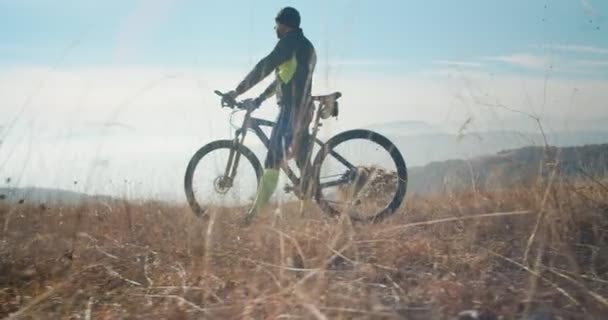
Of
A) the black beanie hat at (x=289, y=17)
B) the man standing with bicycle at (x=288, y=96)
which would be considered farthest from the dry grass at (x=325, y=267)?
the black beanie hat at (x=289, y=17)

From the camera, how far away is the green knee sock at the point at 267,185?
19.3 ft

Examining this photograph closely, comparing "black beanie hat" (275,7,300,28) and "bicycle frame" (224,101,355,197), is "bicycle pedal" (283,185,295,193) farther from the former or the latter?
"black beanie hat" (275,7,300,28)

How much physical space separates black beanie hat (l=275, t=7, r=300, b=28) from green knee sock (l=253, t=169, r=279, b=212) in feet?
4.11

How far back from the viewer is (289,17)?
6.04 metres

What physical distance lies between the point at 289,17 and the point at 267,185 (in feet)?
4.70

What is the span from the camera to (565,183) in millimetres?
5148

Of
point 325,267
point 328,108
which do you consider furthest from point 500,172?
point 325,267

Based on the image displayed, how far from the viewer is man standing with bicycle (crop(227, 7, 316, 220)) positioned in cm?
590

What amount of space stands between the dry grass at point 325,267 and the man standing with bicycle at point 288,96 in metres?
0.53

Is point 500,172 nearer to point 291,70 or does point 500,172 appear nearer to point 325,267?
point 291,70

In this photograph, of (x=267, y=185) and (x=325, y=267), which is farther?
(x=267, y=185)

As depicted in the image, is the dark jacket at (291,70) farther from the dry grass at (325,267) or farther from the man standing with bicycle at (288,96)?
the dry grass at (325,267)

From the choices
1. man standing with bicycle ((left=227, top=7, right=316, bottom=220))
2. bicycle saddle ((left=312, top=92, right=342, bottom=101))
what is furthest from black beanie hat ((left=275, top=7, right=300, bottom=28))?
bicycle saddle ((left=312, top=92, right=342, bottom=101))

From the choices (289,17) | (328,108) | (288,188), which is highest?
(289,17)
